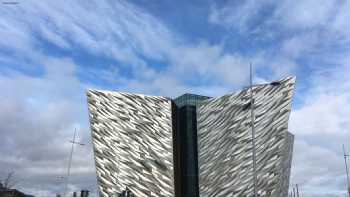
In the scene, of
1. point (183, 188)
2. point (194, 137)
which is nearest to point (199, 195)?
point (183, 188)

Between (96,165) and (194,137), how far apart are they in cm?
1604

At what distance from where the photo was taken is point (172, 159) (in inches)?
2670

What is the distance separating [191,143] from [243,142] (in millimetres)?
10298

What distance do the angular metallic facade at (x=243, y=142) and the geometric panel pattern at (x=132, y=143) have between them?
568 centimetres

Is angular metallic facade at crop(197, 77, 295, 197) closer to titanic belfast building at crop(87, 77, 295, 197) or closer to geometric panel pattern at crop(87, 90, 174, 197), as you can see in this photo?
titanic belfast building at crop(87, 77, 295, 197)

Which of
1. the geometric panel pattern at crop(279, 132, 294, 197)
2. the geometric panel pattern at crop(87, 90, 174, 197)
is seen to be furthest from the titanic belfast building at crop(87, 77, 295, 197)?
the geometric panel pattern at crop(279, 132, 294, 197)

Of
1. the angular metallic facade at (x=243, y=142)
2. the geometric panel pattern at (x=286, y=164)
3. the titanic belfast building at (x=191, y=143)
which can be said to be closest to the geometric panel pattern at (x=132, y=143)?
the titanic belfast building at (x=191, y=143)

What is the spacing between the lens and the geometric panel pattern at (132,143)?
A: 6594 cm

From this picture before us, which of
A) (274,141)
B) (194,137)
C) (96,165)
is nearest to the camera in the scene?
(274,141)

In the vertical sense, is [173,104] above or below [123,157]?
above

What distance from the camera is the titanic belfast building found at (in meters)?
62.0

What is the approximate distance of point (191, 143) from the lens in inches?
2795

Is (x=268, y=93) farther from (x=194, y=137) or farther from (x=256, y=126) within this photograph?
(x=194, y=137)

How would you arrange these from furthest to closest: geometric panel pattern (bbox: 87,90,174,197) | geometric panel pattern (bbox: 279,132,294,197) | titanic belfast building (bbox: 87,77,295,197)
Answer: geometric panel pattern (bbox: 87,90,174,197)
geometric panel pattern (bbox: 279,132,294,197)
titanic belfast building (bbox: 87,77,295,197)
